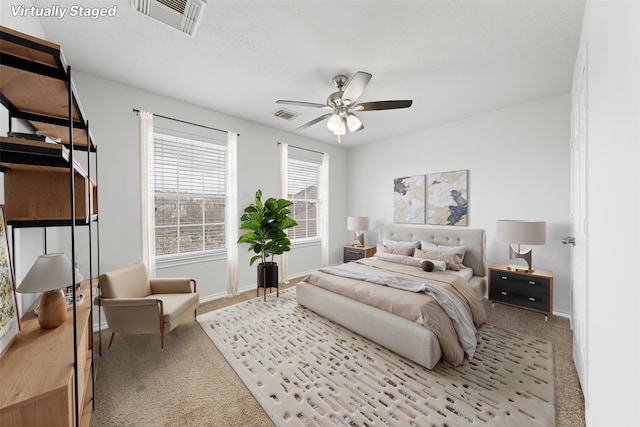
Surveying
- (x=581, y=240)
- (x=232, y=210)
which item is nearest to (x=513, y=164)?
(x=581, y=240)

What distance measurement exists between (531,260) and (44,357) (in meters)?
4.72

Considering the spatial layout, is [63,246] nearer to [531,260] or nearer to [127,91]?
[127,91]

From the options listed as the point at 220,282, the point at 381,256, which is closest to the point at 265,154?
the point at 220,282

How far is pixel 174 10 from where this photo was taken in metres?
1.85

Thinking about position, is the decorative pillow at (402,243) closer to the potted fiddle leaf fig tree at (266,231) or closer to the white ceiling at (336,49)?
the potted fiddle leaf fig tree at (266,231)

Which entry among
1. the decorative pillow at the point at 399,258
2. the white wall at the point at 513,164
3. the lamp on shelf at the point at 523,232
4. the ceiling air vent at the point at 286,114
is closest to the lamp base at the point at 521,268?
the lamp on shelf at the point at 523,232

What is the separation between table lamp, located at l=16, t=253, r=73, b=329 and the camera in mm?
1247

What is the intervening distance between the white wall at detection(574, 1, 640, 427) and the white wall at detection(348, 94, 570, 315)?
225 cm

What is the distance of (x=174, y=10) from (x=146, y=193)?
2.08m

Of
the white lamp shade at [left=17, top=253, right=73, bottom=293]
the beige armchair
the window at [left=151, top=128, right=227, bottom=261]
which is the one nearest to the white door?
the white lamp shade at [left=17, top=253, right=73, bottom=293]

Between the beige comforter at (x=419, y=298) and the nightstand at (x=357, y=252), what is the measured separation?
130cm

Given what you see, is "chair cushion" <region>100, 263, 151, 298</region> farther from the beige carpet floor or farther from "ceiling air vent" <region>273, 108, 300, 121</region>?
"ceiling air vent" <region>273, 108, 300, 121</region>

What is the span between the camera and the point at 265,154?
4.32 metres

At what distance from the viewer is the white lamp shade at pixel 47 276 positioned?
124 cm
